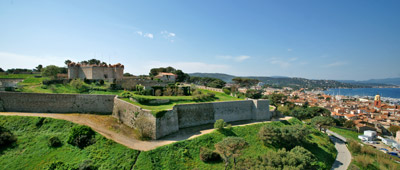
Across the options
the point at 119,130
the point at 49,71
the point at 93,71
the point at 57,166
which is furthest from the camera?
the point at 49,71

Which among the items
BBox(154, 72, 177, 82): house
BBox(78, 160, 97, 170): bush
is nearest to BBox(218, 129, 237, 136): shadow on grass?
BBox(78, 160, 97, 170): bush

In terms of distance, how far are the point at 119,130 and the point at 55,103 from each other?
9032 mm

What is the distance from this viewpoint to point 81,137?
14438mm

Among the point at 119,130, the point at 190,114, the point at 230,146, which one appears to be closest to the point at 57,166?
the point at 119,130

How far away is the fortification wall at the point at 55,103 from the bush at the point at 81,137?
6.04 metres

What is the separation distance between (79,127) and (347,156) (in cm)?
3186

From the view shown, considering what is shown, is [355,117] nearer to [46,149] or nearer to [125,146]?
[125,146]

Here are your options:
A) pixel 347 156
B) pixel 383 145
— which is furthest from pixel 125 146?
pixel 383 145

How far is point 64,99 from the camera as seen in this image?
65.4 feet

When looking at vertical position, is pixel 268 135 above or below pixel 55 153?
below

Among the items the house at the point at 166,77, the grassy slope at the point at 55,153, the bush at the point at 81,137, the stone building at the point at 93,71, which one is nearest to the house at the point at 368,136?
the house at the point at 166,77

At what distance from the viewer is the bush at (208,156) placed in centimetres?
1552

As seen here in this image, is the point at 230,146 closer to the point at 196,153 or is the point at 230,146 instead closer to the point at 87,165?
the point at 196,153

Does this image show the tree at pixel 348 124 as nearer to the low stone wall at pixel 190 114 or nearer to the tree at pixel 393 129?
the tree at pixel 393 129
